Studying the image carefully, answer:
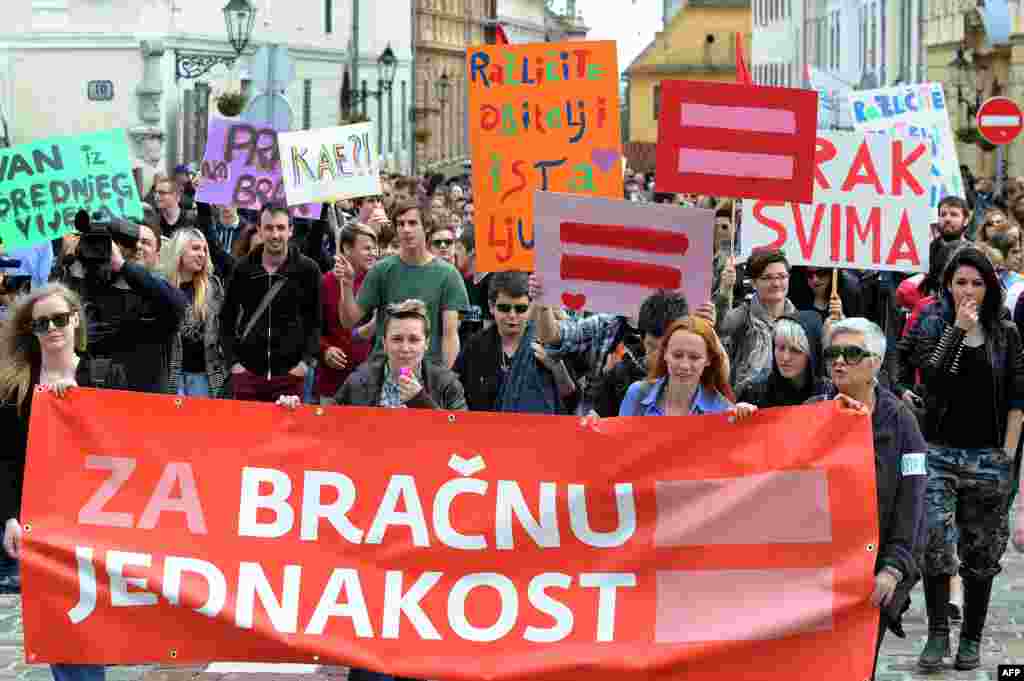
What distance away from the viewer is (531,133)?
12.1 meters

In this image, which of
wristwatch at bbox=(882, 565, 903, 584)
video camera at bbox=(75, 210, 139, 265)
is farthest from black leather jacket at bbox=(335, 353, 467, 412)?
video camera at bbox=(75, 210, 139, 265)

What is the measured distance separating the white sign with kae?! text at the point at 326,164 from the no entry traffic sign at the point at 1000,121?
10.6 m

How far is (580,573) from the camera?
779cm

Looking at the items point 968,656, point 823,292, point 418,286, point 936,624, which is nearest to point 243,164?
point 418,286

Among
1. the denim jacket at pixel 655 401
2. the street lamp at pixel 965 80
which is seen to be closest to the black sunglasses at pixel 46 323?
the denim jacket at pixel 655 401

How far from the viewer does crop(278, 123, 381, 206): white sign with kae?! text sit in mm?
16391

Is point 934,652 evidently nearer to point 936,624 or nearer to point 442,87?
point 936,624

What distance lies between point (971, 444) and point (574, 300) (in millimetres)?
1762

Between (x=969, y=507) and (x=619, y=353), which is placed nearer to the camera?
(x=969, y=507)

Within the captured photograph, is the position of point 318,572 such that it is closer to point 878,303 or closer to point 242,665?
point 242,665

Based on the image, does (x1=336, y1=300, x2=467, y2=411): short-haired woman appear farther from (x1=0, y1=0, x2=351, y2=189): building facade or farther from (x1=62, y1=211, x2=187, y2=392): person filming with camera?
(x1=0, y1=0, x2=351, y2=189): building facade

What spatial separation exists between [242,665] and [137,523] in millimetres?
2391

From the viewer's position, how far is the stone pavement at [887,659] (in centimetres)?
975

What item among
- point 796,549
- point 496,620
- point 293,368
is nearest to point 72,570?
point 496,620
